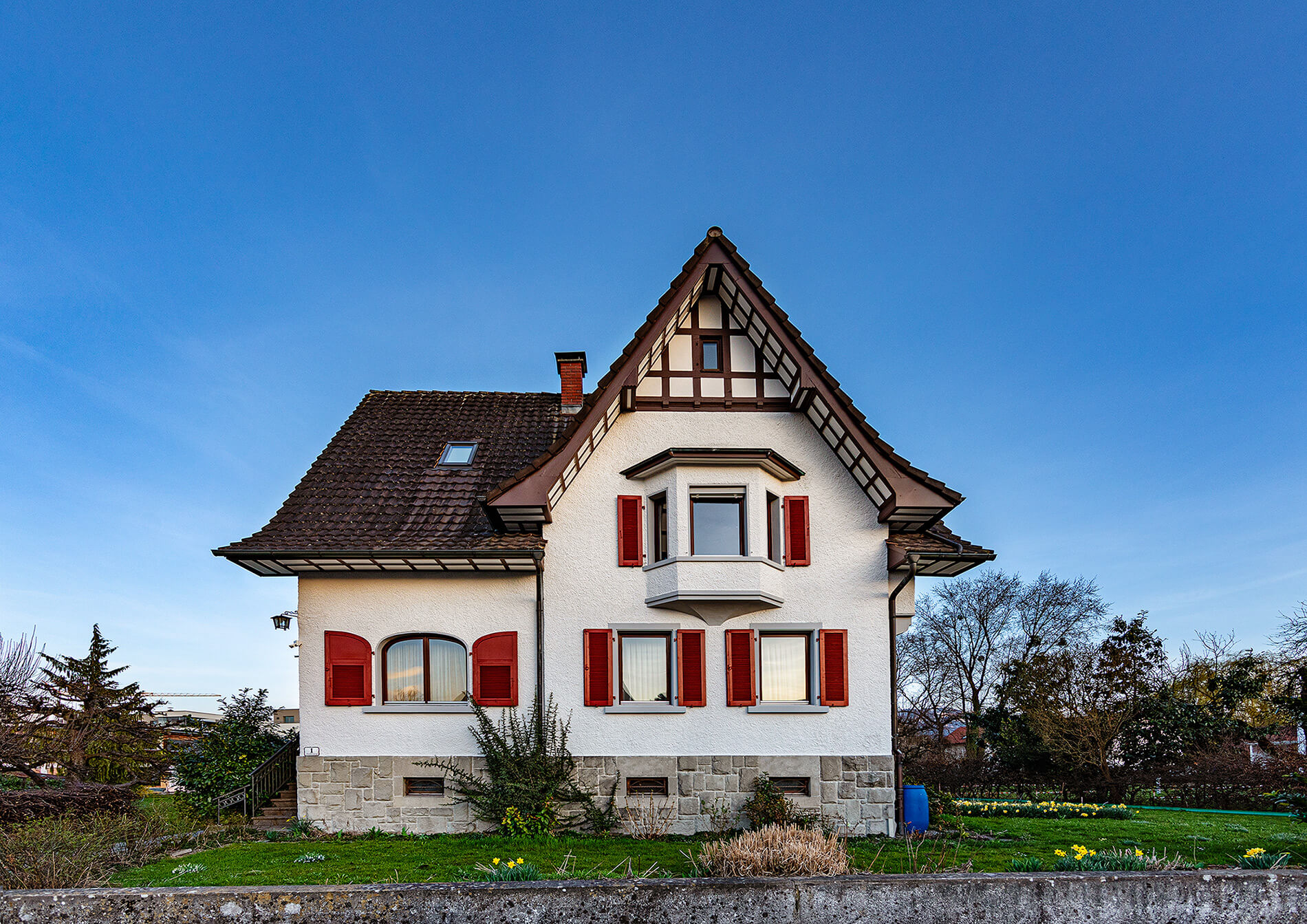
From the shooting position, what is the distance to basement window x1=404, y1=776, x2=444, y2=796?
1356 cm

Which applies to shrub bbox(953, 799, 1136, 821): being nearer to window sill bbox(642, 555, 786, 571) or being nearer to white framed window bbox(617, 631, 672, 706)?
white framed window bbox(617, 631, 672, 706)

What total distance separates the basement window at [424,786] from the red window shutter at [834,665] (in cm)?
590

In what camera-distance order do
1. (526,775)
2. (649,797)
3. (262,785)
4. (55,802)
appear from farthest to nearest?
(262,785), (649,797), (526,775), (55,802)

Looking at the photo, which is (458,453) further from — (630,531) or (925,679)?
(925,679)

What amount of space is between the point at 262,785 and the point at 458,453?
6.24 meters

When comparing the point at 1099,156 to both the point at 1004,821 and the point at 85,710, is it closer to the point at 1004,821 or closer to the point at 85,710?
the point at 1004,821

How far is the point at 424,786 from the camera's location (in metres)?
13.6

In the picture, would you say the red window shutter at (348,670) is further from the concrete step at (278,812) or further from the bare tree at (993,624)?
the bare tree at (993,624)

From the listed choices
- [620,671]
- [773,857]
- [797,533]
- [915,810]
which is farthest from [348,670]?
[773,857]

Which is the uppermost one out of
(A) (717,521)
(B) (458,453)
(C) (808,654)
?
(B) (458,453)

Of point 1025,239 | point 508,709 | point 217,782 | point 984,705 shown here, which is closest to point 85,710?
point 217,782

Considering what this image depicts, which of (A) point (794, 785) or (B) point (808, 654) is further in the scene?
(B) point (808, 654)

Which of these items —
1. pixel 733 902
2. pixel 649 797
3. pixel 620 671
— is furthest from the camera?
pixel 620 671

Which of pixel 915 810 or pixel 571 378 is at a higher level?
pixel 571 378
